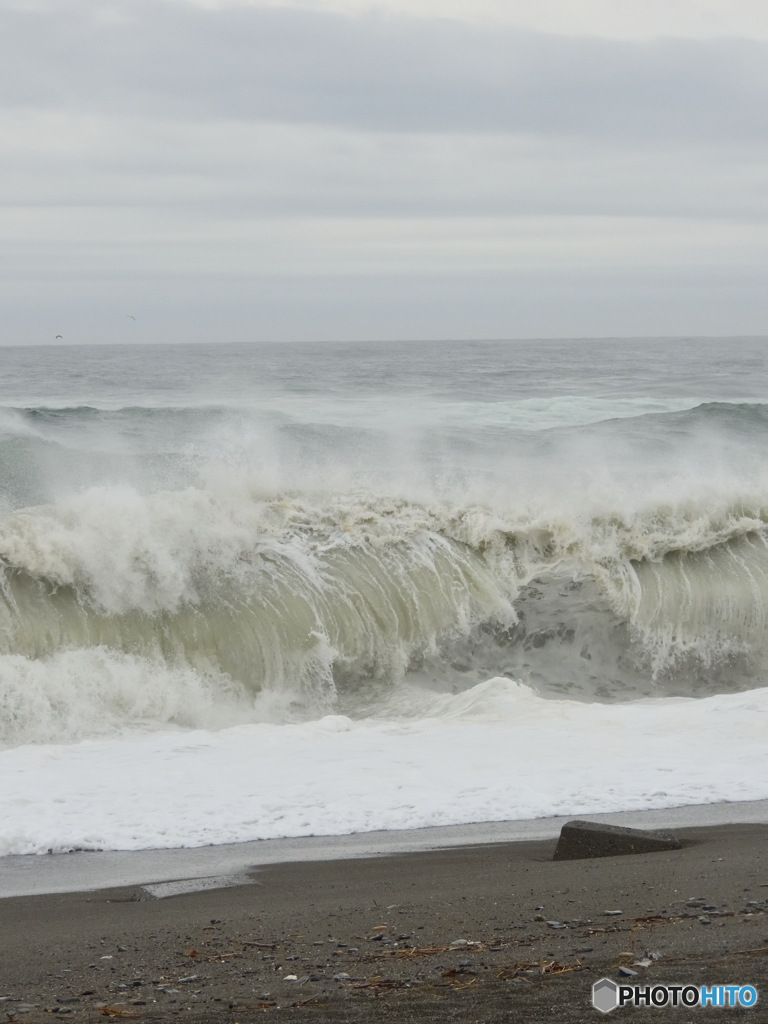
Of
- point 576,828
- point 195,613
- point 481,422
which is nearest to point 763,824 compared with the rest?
point 576,828

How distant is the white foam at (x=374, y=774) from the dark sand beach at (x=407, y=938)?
0.77 meters

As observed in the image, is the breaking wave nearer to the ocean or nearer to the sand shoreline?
the ocean

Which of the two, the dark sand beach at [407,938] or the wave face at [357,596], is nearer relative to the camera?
the dark sand beach at [407,938]

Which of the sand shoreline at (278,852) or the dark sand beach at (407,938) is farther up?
the dark sand beach at (407,938)

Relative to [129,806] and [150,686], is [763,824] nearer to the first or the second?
[129,806]

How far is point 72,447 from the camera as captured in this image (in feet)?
65.9

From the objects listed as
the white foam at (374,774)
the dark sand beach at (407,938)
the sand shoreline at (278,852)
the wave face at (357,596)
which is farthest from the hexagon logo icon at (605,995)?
the wave face at (357,596)

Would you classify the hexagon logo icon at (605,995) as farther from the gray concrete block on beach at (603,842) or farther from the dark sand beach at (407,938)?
the gray concrete block on beach at (603,842)

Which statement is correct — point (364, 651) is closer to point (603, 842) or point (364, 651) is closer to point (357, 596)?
point (357, 596)

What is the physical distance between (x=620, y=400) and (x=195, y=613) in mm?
21404

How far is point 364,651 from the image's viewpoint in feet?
34.4

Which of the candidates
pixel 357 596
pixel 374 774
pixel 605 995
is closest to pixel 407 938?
pixel 605 995

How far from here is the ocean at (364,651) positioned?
6.21 m

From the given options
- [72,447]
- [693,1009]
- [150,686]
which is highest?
[72,447]
